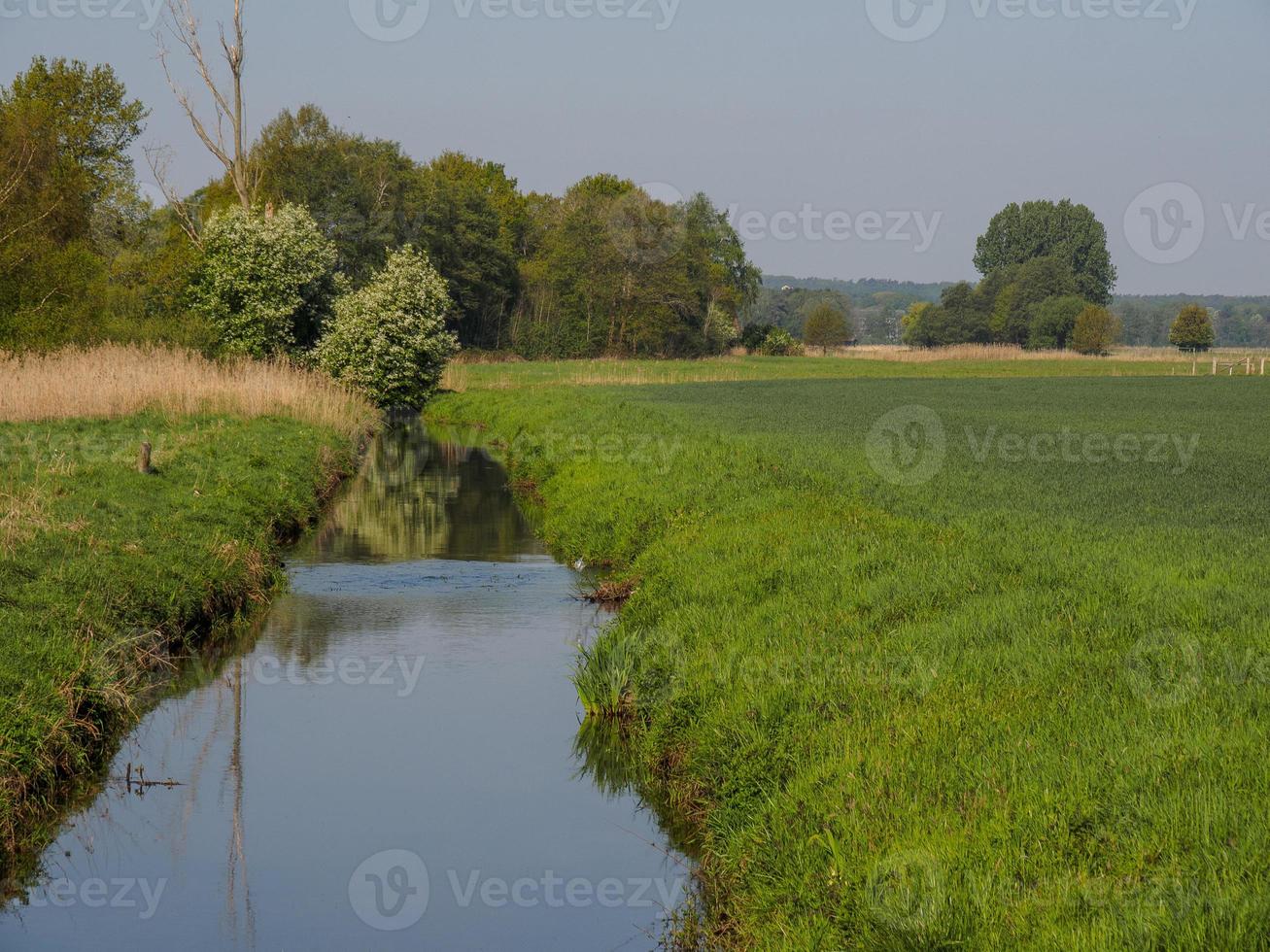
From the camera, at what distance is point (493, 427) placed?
39906 millimetres

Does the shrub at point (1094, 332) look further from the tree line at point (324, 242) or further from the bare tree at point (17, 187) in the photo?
the bare tree at point (17, 187)

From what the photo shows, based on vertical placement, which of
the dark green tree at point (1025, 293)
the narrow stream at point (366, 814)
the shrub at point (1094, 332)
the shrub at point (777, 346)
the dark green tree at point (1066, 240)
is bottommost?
the narrow stream at point (366, 814)

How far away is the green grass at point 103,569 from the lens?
8.62 m

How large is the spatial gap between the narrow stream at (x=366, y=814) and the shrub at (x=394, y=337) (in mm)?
29422

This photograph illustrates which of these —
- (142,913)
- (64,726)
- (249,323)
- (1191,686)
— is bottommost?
(142,913)

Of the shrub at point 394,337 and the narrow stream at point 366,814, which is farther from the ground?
the shrub at point 394,337

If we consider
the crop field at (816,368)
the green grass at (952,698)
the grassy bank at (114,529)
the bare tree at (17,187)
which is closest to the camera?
the green grass at (952,698)

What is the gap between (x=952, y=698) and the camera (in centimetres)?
790

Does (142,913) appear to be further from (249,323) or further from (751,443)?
(249,323)

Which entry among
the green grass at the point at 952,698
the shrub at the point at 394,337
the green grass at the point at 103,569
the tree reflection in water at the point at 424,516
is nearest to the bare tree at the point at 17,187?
the shrub at the point at 394,337

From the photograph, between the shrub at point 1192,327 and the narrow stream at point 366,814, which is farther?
the shrub at point 1192,327

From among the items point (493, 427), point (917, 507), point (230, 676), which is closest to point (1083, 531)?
point (917, 507)

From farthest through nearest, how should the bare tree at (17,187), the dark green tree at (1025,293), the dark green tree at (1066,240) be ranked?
the dark green tree at (1066,240) < the dark green tree at (1025,293) < the bare tree at (17,187)

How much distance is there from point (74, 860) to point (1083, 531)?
1082 cm
